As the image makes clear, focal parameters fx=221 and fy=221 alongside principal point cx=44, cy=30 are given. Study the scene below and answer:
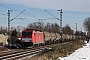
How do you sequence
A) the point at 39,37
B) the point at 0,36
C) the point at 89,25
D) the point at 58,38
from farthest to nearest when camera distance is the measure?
the point at 89,25
the point at 58,38
the point at 0,36
the point at 39,37

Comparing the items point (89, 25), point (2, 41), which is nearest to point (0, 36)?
point (2, 41)

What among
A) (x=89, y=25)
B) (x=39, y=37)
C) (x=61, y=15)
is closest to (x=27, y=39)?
(x=39, y=37)

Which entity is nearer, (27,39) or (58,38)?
(27,39)

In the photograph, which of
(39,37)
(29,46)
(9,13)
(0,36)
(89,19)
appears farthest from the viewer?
(89,19)

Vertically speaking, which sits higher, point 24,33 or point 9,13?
point 9,13

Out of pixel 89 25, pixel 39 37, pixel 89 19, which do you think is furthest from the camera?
pixel 89 19

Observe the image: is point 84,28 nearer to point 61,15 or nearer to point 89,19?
point 89,19

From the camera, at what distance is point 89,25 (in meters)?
111

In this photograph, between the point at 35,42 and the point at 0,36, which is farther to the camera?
the point at 0,36

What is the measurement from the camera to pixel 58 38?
7100cm

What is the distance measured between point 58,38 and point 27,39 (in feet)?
101

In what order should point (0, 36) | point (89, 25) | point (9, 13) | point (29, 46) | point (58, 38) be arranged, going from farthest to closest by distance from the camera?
point (89, 25)
point (58, 38)
point (0, 36)
point (29, 46)
point (9, 13)

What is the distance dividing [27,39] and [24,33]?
133 cm

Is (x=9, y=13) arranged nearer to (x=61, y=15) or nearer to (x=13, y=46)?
(x=13, y=46)
